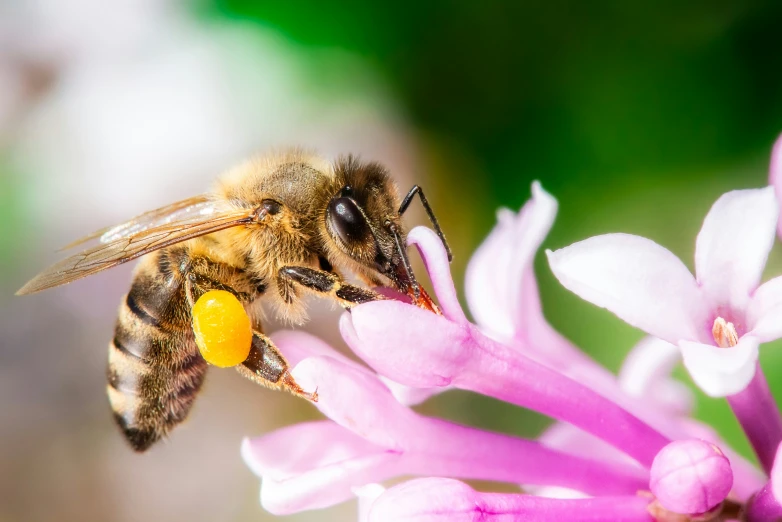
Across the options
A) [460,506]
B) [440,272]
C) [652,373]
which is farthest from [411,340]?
[652,373]

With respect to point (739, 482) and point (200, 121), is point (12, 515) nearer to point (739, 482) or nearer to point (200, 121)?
point (200, 121)

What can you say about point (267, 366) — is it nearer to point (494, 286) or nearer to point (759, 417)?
point (494, 286)

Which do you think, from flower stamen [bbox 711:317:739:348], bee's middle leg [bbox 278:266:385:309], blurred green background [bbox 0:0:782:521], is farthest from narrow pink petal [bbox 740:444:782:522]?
blurred green background [bbox 0:0:782:521]

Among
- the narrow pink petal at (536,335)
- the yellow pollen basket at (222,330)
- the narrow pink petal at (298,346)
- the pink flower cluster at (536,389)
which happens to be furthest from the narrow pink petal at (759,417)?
the yellow pollen basket at (222,330)

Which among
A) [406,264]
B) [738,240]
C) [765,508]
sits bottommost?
[765,508]

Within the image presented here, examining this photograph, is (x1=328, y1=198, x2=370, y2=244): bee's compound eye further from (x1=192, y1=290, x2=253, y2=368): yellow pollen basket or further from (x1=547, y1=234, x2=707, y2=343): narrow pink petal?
(x1=547, y1=234, x2=707, y2=343): narrow pink petal

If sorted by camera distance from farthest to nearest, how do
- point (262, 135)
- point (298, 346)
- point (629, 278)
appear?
1. point (262, 135)
2. point (298, 346)
3. point (629, 278)

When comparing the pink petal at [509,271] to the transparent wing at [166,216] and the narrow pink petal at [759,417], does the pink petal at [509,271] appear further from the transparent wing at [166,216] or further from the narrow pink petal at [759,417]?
the transparent wing at [166,216]
